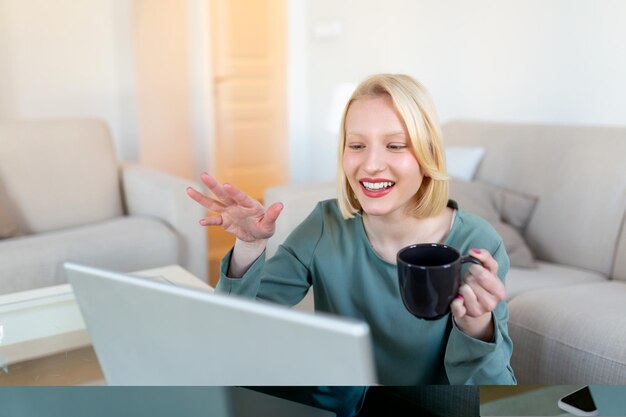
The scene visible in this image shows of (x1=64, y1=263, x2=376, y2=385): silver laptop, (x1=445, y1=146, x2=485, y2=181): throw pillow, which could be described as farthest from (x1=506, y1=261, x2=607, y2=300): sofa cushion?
(x1=64, y1=263, x2=376, y2=385): silver laptop

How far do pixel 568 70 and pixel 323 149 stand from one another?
1725 millimetres

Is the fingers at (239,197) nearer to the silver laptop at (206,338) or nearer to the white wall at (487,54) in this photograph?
the silver laptop at (206,338)

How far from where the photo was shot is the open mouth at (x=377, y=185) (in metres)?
0.73

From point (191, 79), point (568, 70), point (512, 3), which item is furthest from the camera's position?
point (191, 79)

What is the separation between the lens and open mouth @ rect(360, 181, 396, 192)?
73 cm

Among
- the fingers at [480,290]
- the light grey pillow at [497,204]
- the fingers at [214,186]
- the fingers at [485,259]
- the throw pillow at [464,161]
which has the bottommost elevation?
the light grey pillow at [497,204]

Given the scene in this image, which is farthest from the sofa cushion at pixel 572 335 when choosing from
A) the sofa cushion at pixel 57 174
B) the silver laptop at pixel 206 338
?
the sofa cushion at pixel 57 174

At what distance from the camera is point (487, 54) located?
2.82 meters

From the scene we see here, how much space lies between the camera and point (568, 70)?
249cm

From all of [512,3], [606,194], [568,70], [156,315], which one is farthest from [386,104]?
[512,3]

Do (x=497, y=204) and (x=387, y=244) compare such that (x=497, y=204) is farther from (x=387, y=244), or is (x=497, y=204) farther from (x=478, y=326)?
(x=478, y=326)

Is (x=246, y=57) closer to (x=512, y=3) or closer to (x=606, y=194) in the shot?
(x=512, y=3)

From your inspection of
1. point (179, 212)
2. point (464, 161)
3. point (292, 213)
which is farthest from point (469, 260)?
point (179, 212)

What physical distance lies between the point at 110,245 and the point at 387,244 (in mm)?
1482
